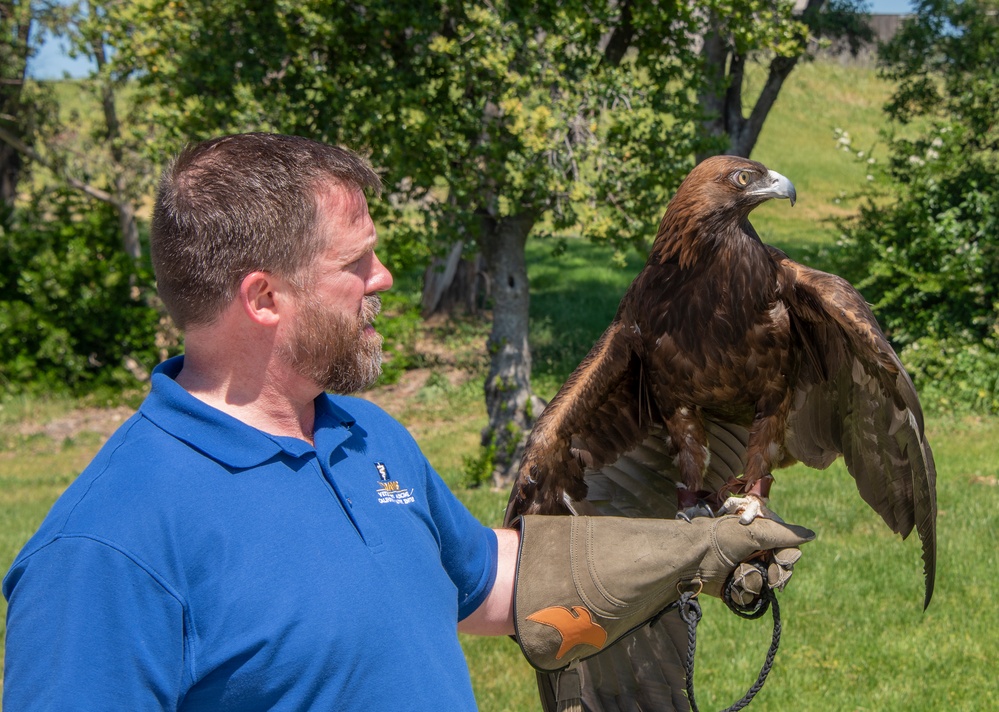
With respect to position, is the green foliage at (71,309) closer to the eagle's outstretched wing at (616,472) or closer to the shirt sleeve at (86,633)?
the eagle's outstretched wing at (616,472)

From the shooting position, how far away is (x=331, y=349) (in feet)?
6.49

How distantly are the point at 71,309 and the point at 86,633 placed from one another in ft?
45.2

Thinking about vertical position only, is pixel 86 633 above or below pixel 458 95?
below

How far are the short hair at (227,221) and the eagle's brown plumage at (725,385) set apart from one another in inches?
63.9

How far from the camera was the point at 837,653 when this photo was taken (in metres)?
4.79

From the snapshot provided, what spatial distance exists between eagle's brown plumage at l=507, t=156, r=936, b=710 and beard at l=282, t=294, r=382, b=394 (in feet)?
4.58

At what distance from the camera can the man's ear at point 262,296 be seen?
1.87 meters

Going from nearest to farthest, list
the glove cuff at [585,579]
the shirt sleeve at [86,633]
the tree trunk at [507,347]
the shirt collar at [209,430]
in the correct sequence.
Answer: the shirt sleeve at [86,633] → the shirt collar at [209,430] → the glove cuff at [585,579] → the tree trunk at [507,347]

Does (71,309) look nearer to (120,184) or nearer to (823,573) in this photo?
(120,184)

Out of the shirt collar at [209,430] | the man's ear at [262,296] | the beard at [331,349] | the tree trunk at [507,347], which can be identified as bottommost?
the tree trunk at [507,347]

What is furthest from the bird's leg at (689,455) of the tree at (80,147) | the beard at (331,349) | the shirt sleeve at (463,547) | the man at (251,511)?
the tree at (80,147)

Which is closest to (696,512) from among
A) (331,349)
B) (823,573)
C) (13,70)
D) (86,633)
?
(331,349)

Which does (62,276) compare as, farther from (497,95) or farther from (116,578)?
(116,578)

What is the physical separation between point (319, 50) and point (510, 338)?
3039 mm
